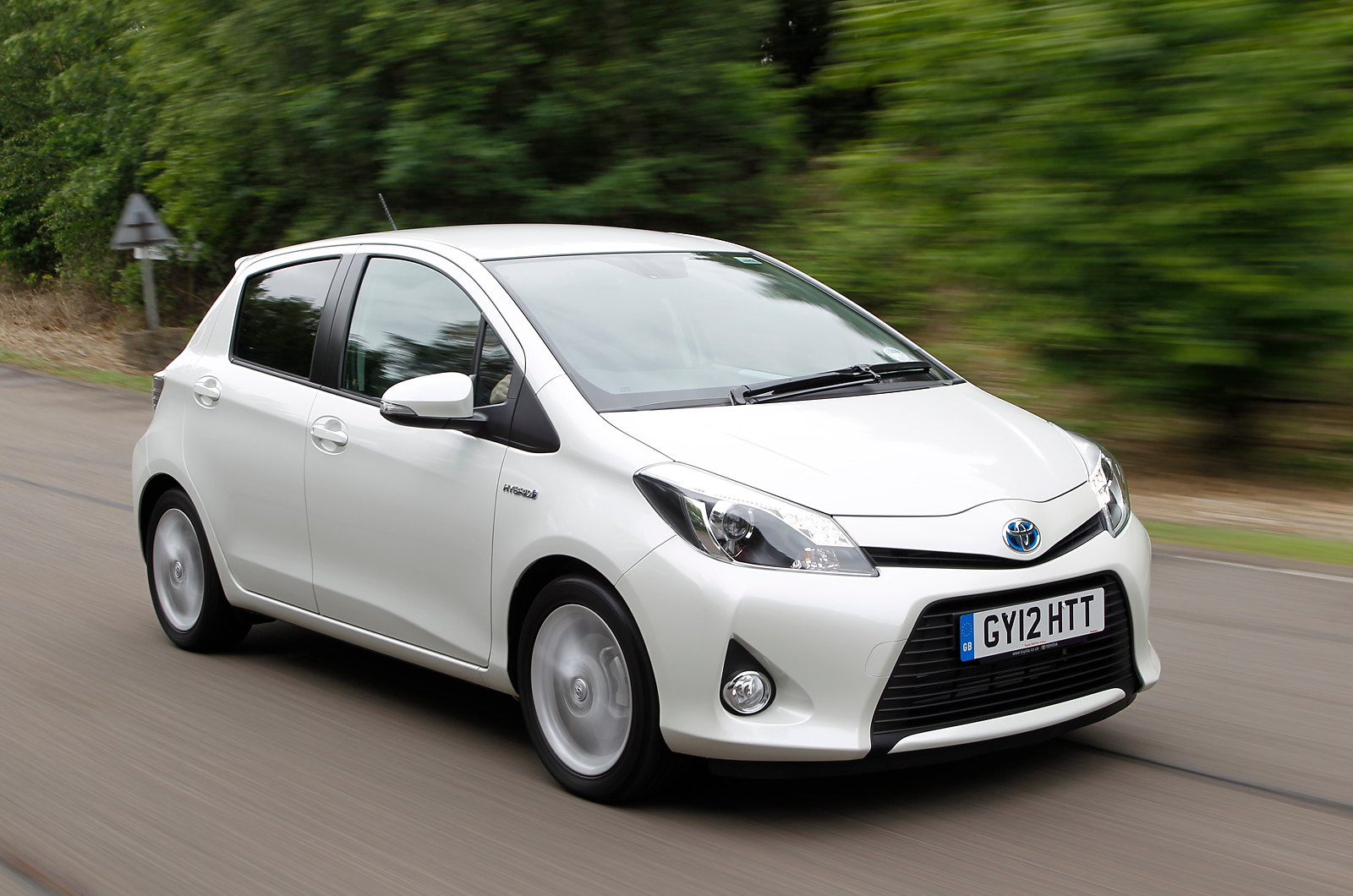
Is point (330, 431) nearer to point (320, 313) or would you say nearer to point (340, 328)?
point (340, 328)

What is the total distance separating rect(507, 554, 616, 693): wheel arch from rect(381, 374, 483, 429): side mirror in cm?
52

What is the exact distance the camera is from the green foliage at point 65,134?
2611 cm

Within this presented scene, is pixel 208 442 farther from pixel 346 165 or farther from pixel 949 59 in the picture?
pixel 346 165

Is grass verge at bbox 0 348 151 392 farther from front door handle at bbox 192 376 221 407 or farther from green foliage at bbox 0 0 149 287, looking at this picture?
front door handle at bbox 192 376 221 407

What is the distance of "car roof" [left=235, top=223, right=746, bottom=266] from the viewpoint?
485cm

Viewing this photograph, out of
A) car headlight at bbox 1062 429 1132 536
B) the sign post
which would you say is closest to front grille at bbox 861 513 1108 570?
car headlight at bbox 1062 429 1132 536

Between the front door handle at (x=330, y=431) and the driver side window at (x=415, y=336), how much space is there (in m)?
0.13

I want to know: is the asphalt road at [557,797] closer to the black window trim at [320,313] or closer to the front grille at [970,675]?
the front grille at [970,675]

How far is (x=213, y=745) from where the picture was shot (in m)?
4.55

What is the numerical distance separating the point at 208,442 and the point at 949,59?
647 centimetres

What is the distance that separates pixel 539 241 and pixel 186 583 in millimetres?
2120

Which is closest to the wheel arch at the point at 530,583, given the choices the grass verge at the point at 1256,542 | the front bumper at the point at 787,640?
the front bumper at the point at 787,640

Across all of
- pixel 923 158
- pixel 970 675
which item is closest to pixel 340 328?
pixel 970 675

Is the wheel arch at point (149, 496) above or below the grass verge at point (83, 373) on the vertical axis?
above
